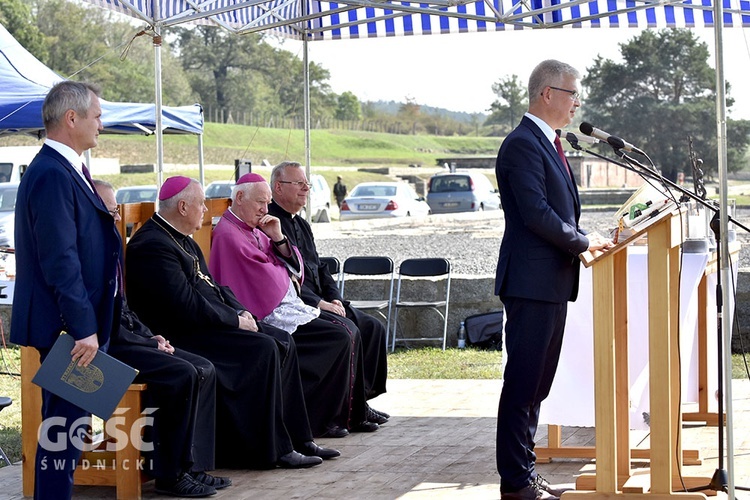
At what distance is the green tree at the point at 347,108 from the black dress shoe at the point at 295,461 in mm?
77832

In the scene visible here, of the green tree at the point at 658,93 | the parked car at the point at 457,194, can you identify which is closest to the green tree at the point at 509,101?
the green tree at the point at 658,93

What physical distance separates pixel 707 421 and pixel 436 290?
12.3ft

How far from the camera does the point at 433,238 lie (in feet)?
76.7

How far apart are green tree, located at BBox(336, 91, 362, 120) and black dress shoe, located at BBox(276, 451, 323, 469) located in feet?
255

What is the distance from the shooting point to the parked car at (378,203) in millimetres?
29078

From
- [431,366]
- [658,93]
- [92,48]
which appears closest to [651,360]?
[431,366]

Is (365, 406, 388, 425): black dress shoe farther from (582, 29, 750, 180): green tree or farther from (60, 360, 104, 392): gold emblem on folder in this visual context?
(582, 29, 750, 180): green tree

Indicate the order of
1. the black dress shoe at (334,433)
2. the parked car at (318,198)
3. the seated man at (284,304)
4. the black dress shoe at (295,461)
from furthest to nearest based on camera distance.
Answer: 1. the parked car at (318,198)
2. the black dress shoe at (334,433)
3. the seated man at (284,304)
4. the black dress shoe at (295,461)

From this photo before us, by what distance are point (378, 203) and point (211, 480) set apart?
24.5 m

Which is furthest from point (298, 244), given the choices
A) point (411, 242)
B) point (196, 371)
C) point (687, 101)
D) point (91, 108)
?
point (687, 101)

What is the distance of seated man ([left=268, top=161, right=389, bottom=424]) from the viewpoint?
6.36 m

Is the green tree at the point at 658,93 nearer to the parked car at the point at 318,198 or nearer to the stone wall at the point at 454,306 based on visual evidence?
the parked car at the point at 318,198

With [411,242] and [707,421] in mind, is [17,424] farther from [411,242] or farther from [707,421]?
[411,242]

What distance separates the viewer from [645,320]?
16.9ft
